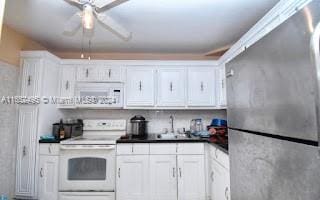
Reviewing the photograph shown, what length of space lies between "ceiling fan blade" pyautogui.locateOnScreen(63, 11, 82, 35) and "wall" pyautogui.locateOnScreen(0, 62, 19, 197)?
1.09m

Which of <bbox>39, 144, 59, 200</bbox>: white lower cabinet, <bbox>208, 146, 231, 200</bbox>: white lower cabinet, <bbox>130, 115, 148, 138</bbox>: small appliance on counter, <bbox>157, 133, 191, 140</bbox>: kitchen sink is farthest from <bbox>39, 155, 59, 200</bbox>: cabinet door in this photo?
<bbox>208, 146, 231, 200</bbox>: white lower cabinet

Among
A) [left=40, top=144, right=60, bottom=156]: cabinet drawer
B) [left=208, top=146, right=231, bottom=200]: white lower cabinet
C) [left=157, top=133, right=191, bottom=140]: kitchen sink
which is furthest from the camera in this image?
[left=157, top=133, right=191, bottom=140]: kitchen sink

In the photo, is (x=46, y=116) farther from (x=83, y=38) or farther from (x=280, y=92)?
(x=280, y=92)

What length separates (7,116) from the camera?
2377mm

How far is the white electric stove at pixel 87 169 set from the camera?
2.51 meters

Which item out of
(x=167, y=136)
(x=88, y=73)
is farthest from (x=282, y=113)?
(x=88, y=73)

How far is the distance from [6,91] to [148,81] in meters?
1.82

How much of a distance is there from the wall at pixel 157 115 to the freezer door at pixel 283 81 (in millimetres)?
2436

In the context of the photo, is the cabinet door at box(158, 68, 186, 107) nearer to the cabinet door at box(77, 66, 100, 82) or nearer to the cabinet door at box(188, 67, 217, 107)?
the cabinet door at box(188, 67, 217, 107)

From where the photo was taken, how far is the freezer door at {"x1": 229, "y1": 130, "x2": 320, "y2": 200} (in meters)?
0.50

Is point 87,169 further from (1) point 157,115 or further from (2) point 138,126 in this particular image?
(1) point 157,115

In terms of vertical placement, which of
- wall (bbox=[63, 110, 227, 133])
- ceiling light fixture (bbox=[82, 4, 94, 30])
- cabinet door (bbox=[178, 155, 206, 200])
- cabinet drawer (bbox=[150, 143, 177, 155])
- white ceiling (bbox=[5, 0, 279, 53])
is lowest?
cabinet door (bbox=[178, 155, 206, 200])

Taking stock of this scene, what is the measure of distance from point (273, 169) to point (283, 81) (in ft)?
0.95

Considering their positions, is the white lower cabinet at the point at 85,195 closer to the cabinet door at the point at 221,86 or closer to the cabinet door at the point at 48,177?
the cabinet door at the point at 48,177
